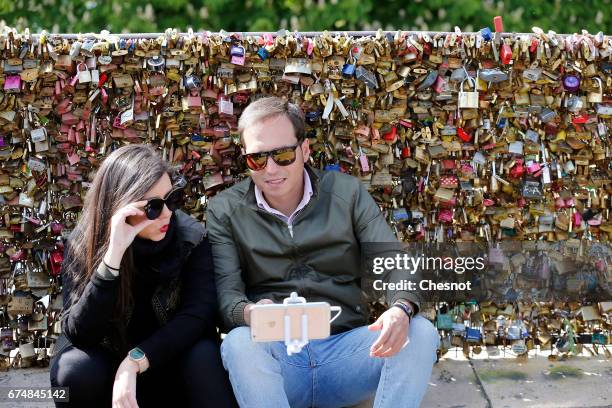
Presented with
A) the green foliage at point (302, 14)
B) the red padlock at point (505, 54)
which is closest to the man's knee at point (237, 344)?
the red padlock at point (505, 54)

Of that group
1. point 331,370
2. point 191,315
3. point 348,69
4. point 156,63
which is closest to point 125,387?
point 191,315

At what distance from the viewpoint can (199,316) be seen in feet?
10.8

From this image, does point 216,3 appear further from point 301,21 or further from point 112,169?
point 112,169

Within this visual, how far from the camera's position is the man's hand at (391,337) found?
3127mm

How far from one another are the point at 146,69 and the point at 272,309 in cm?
163

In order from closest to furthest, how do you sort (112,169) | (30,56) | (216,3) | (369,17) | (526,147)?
(112,169)
(30,56)
(526,147)
(216,3)
(369,17)

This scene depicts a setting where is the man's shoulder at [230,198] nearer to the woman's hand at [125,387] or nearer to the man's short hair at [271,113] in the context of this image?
the man's short hair at [271,113]

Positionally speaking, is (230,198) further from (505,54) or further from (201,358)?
(505,54)

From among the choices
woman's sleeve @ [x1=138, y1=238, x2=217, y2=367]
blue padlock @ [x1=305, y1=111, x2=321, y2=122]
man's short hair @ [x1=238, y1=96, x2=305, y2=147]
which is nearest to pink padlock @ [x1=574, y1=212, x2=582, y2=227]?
blue padlock @ [x1=305, y1=111, x2=321, y2=122]

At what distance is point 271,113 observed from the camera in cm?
360

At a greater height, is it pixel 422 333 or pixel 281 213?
pixel 281 213

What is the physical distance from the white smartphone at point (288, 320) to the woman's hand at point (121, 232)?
571 millimetres

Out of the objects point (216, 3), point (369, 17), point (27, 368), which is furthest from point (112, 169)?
point (369, 17)

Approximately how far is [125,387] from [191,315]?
17.1 inches
